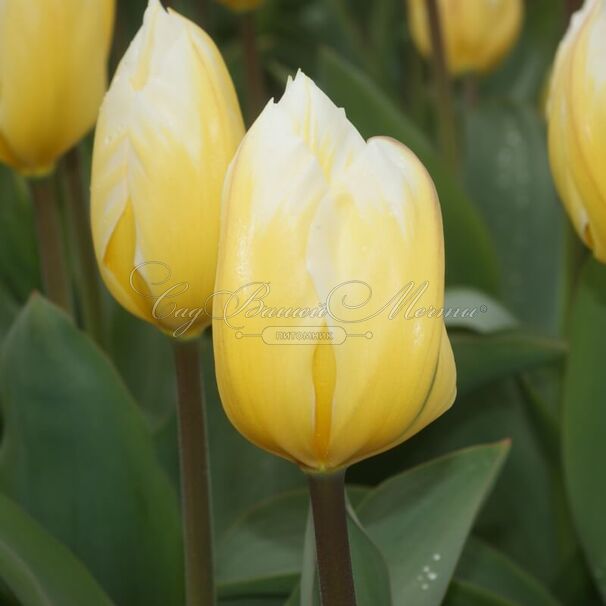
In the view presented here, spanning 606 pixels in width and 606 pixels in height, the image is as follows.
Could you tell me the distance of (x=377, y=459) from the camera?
770 millimetres

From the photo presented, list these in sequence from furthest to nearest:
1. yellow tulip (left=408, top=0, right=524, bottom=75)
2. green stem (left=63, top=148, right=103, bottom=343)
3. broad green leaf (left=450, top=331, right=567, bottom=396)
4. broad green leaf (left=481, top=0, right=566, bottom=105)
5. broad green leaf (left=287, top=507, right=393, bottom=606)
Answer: broad green leaf (left=481, top=0, right=566, bottom=105)
yellow tulip (left=408, top=0, right=524, bottom=75)
green stem (left=63, top=148, right=103, bottom=343)
broad green leaf (left=450, top=331, right=567, bottom=396)
broad green leaf (left=287, top=507, right=393, bottom=606)

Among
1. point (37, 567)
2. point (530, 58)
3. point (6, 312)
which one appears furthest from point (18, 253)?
point (530, 58)

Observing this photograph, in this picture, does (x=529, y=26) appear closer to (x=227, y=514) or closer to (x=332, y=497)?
(x=227, y=514)

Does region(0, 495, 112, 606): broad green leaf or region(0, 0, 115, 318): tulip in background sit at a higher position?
region(0, 0, 115, 318): tulip in background

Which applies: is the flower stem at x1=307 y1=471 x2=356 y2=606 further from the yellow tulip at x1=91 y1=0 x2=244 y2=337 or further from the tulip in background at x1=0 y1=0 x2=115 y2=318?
the tulip in background at x1=0 y1=0 x2=115 y2=318

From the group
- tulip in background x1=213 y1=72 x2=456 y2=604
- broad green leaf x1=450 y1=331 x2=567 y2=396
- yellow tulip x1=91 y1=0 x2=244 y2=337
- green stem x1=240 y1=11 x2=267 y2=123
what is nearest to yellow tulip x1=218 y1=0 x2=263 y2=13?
green stem x1=240 y1=11 x2=267 y2=123

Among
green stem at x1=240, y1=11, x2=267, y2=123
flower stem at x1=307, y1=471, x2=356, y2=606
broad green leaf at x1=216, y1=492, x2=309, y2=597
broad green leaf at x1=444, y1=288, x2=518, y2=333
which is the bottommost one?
broad green leaf at x1=216, y1=492, x2=309, y2=597

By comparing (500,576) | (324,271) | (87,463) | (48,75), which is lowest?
(500,576)

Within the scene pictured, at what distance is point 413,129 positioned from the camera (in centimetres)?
89

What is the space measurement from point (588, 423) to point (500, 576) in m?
0.10

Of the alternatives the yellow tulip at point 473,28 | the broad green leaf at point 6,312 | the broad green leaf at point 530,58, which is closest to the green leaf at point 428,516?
the broad green leaf at point 6,312

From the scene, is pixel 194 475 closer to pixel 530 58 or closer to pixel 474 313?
pixel 474 313

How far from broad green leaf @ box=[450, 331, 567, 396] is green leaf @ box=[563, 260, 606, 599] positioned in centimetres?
2

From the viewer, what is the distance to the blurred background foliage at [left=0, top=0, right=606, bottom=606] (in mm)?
561
